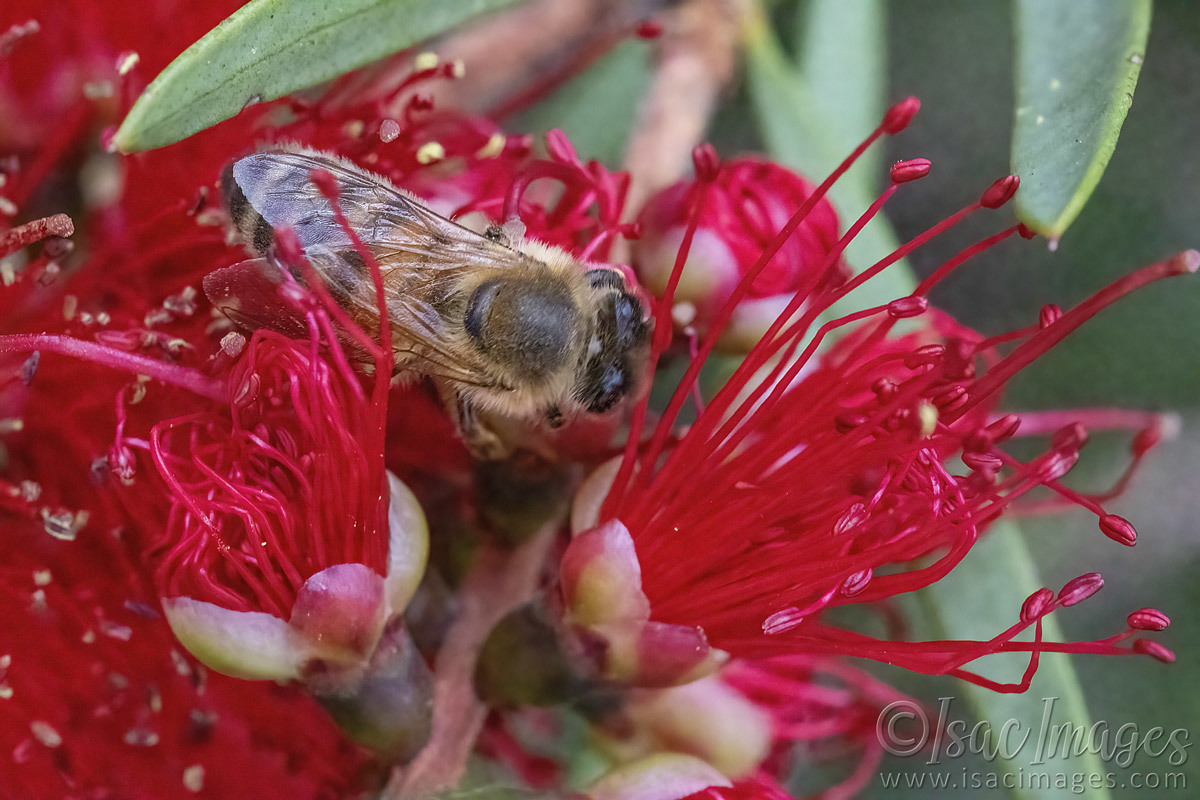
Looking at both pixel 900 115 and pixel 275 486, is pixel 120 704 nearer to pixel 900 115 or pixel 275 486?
pixel 275 486

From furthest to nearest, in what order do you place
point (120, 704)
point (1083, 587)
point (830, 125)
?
point (830, 125), point (120, 704), point (1083, 587)

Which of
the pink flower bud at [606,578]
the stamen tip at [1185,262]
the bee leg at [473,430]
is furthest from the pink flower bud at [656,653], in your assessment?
the stamen tip at [1185,262]

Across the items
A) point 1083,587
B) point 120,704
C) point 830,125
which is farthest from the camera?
point 830,125

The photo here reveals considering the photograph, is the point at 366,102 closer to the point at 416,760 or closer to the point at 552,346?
the point at 552,346

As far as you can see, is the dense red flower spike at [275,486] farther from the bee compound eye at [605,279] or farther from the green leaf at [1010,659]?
the green leaf at [1010,659]

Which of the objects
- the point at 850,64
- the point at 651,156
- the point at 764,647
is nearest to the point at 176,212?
the point at 651,156

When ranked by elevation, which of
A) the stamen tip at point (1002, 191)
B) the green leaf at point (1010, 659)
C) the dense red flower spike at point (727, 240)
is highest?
the stamen tip at point (1002, 191)

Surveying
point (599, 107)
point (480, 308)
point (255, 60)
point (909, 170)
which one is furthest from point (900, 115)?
point (599, 107)
